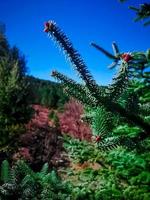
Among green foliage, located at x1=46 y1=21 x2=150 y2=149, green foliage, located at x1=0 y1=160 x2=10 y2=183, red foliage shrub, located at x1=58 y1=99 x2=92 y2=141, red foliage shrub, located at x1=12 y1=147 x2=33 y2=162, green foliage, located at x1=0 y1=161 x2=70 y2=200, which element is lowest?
green foliage, located at x1=0 y1=161 x2=70 y2=200

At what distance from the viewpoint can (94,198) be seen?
381 centimetres

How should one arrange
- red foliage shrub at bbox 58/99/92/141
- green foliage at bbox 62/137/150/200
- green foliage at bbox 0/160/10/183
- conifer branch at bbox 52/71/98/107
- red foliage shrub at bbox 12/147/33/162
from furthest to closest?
red foliage shrub at bbox 58/99/92/141 → red foliage shrub at bbox 12/147/33/162 → green foliage at bbox 62/137/150/200 → green foliage at bbox 0/160/10/183 → conifer branch at bbox 52/71/98/107

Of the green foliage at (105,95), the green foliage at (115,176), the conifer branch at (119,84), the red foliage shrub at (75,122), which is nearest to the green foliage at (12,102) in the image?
the red foliage shrub at (75,122)

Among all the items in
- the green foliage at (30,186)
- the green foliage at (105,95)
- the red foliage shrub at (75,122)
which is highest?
the red foliage shrub at (75,122)

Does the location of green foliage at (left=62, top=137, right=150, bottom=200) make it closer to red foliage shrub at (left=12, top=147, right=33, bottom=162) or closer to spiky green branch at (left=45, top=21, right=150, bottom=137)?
spiky green branch at (left=45, top=21, right=150, bottom=137)

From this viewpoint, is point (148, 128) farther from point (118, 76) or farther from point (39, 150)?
point (39, 150)

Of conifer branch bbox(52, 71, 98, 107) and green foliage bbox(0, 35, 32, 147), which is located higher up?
green foliage bbox(0, 35, 32, 147)

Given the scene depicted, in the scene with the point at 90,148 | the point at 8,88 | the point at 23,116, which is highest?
the point at 8,88

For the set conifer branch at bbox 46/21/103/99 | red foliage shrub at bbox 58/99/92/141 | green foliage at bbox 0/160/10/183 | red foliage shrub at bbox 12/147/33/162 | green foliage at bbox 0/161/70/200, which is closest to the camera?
conifer branch at bbox 46/21/103/99

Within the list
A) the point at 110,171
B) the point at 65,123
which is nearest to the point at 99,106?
the point at 110,171

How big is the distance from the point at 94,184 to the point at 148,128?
3107 mm

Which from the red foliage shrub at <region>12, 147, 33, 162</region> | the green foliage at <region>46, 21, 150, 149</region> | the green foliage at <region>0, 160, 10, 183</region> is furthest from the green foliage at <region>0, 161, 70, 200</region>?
the red foliage shrub at <region>12, 147, 33, 162</region>

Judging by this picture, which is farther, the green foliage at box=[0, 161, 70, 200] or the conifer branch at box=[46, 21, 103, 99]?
the green foliage at box=[0, 161, 70, 200]

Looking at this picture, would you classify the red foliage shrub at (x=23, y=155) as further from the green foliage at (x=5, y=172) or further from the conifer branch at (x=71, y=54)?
the conifer branch at (x=71, y=54)
